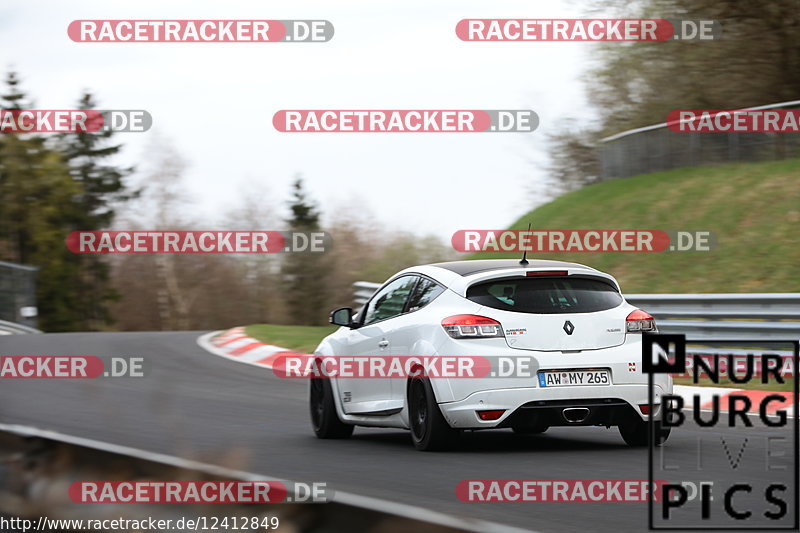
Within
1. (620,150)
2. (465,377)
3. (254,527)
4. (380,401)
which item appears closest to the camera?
(254,527)

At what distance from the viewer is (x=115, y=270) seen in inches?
3324

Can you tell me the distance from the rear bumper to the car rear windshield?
2.01 ft

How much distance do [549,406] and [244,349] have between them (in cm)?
1224

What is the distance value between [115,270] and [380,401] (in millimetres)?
76655

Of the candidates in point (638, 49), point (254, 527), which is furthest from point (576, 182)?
point (254, 527)

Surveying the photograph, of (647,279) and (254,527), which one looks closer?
(254,527)

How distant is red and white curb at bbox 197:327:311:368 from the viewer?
1923 centimetres

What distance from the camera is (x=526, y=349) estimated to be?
898 centimetres

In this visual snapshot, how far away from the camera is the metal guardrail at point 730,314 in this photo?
14.2 m

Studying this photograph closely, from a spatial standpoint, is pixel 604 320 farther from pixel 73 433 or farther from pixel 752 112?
pixel 752 112

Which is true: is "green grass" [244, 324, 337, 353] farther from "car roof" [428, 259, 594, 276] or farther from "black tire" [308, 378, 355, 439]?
"car roof" [428, 259, 594, 276]
